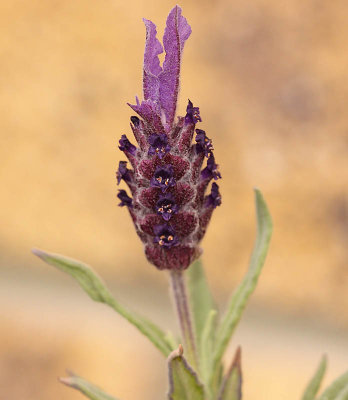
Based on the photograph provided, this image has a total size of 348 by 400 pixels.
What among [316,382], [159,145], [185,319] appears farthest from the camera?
[316,382]

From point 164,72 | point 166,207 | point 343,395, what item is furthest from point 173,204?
point 343,395

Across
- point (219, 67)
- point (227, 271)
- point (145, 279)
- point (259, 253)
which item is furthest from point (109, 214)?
point (259, 253)

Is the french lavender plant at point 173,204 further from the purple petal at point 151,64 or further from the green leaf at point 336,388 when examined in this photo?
the green leaf at point 336,388

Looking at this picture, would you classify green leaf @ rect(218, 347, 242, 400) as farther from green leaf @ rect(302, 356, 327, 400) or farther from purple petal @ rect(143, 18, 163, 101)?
purple petal @ rect(143, 18, 163, 101)

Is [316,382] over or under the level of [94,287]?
under

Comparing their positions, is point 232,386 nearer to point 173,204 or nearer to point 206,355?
point 206,355

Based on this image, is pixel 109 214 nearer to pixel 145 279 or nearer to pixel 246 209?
pixel 145 279

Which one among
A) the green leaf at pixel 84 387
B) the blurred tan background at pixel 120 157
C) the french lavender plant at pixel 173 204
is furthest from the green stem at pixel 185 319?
the blurred tan background at pixel 120 157
